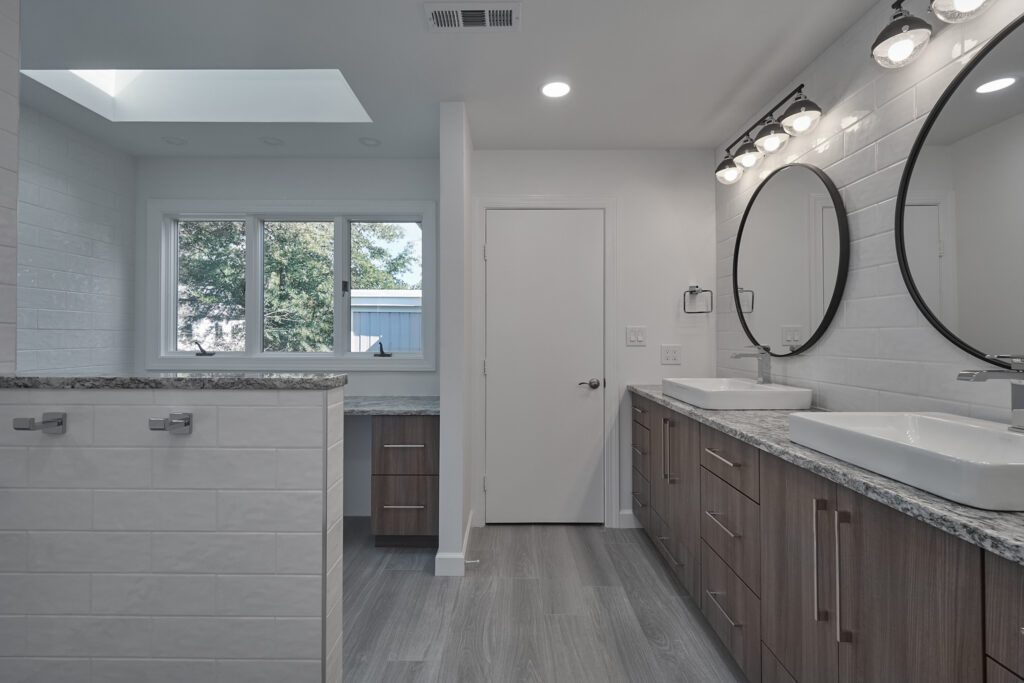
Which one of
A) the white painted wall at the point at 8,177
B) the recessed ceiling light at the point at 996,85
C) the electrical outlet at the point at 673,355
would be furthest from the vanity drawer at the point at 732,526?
the white painted wall at the point at 8,177

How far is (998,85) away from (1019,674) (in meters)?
1.46

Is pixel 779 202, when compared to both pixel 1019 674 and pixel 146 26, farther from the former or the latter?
pixel 146 26

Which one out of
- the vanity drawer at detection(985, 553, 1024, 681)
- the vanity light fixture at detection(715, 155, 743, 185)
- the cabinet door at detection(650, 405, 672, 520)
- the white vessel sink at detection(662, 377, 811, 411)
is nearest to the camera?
the vanity drawer at detection(985, 553, 1024, 681)

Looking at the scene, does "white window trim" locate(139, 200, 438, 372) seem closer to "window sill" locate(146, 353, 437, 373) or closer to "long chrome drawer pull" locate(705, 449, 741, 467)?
"window sill" locate(146, 353, 437, 373)

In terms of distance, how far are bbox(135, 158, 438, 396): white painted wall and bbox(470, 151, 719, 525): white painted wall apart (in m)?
0.55

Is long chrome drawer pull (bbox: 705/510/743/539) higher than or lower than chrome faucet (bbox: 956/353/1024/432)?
lower

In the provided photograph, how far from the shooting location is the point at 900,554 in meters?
0.97

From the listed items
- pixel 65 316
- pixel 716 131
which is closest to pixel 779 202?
pixel 716 131

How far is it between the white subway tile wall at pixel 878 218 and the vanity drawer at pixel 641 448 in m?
0.86

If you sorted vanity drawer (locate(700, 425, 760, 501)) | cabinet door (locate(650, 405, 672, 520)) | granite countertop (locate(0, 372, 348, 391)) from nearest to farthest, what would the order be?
granite countertop (locate(0, 372, 348, 391)) → vanity drawer (locate(700, 425, 760, 501)) → cabinet door (locate(650, 405, 672, 520))

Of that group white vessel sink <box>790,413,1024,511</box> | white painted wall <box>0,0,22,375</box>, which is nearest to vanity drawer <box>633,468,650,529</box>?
white vessel sink <box>790,413,1024,511</box>

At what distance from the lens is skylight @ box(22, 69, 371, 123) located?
9.07 feet

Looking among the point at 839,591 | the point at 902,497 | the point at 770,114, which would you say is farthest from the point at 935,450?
the point at 770,114

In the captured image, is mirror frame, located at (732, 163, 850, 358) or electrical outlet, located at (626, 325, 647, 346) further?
electrical outlet, located at (626, 325, 647, 346)
